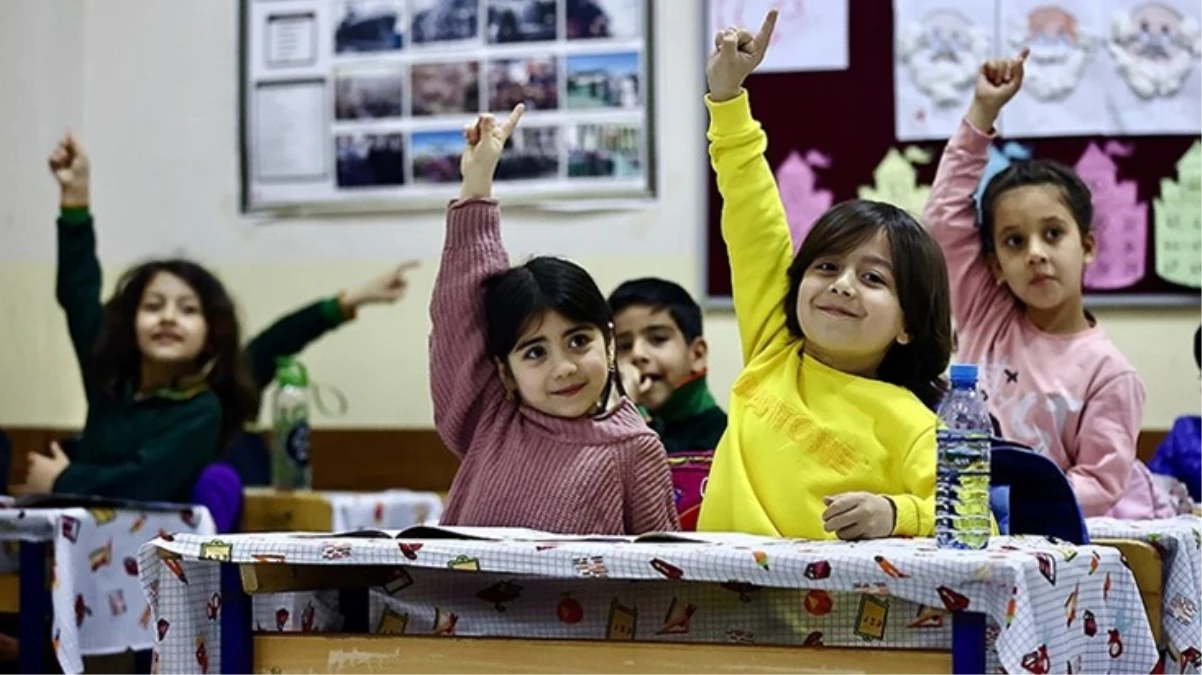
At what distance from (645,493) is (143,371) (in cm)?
169

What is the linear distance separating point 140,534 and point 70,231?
0.78m

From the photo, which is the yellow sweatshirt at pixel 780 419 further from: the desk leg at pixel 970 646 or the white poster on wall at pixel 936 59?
the white poster on wall at pixel 936 59

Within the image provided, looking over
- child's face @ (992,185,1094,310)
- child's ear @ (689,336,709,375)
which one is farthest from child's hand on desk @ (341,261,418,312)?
child's face @ (992,185,1094,310)

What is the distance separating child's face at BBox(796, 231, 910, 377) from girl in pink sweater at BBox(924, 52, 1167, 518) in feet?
2.09

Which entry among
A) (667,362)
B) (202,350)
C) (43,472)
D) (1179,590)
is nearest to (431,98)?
(202,350)

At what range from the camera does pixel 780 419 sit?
2.00 m

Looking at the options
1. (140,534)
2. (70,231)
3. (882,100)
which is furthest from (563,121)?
(140,534)

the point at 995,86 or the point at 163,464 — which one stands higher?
the point at 995,86

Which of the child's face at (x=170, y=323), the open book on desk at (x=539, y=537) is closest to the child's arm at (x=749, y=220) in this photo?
the open book on desk at (x=539, y=537)

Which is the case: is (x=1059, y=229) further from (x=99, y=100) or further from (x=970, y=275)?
(x=99, y=100)

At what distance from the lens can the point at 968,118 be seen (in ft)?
8.85

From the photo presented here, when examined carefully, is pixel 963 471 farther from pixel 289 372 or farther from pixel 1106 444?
pixel 289 372

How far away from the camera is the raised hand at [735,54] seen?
211cm

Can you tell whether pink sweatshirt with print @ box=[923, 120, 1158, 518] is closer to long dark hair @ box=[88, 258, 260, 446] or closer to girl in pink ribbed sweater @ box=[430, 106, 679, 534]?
girl in pink ribbed sweater @ box=[430, 106, 679, 534]
